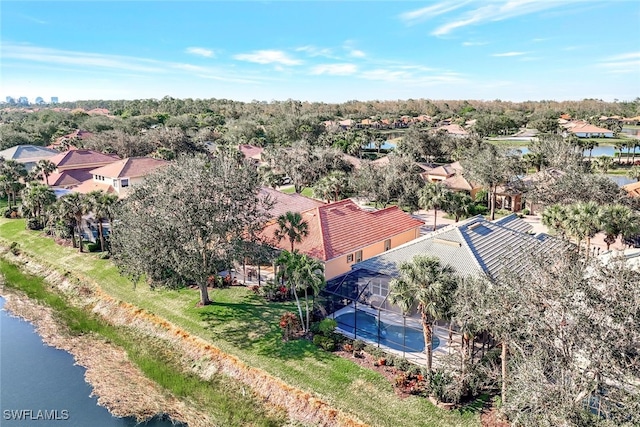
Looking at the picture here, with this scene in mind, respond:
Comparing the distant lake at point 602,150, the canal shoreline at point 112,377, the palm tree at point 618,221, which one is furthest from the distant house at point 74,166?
the distant lake at point 602,150

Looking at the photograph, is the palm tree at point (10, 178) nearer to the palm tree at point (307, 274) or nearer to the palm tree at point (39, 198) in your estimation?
the palm tree at point (39, 198)

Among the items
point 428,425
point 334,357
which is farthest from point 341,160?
point 428,425

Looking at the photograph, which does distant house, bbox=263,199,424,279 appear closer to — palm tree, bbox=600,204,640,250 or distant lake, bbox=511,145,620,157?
palm tree, bbox=600,204,640,250

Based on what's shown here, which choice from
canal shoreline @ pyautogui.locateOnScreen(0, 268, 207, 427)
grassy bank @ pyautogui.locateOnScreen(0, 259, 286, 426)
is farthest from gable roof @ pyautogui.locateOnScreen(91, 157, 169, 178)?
canal shoreline @ pyautogui.locateOnScreen(0, 268, 207, 427)

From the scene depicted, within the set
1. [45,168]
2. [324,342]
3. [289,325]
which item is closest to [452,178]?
[289,325]

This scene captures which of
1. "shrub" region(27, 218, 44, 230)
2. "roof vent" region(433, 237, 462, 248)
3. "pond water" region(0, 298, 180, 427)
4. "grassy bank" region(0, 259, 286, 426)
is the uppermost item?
"roof vent" region(433, 237, 462, 248)

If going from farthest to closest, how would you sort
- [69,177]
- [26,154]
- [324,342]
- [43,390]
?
[26,154], [69,177], [324,342], [43,390]

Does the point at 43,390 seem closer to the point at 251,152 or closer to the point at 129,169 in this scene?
the point at 129,169
